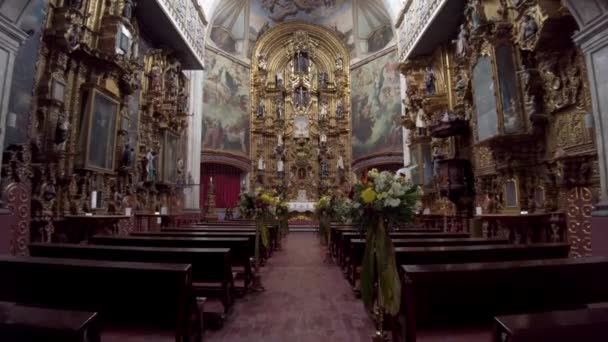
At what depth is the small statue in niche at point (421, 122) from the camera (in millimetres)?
11984

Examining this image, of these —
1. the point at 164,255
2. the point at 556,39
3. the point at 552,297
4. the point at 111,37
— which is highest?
the point at 111,37

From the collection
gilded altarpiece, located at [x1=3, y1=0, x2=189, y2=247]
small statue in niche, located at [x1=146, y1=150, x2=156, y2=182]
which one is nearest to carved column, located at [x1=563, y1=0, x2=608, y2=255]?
gilded altarpiece, located at [x1=3, y1=0, x2=189, y2=247]

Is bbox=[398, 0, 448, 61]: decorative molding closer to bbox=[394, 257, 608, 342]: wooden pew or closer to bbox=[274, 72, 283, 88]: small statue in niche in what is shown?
bbox=[274, 72, 283, 88]: small statue in niche

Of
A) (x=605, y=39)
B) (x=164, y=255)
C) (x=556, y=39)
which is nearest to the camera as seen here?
(x=164, y=255)

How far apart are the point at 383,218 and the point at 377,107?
56.2ft

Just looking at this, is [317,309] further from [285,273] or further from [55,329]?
[55,329]

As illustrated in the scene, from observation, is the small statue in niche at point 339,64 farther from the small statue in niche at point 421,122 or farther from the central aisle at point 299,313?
the central aisle at point 299,313

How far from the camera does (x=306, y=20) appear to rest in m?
22.2

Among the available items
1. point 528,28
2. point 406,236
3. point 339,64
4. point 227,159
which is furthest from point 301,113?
point 406,236

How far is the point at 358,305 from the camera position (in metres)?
4.27

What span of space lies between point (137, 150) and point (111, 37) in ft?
10.7

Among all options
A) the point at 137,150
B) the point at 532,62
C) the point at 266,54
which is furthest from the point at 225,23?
the point at 532,62

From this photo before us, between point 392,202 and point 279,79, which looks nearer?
point 392,202

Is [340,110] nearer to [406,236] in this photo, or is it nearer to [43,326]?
[406,236]
